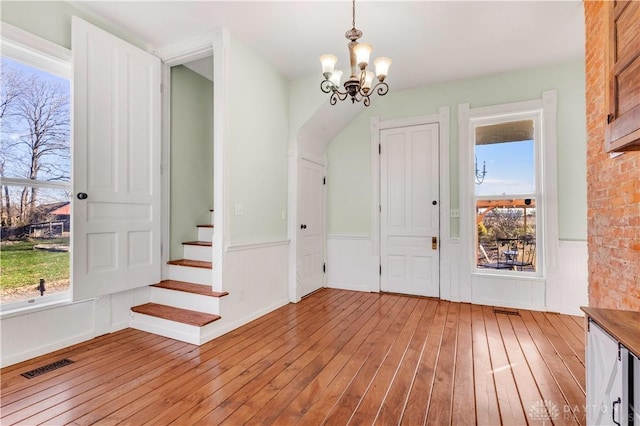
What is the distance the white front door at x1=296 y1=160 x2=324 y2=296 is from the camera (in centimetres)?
425

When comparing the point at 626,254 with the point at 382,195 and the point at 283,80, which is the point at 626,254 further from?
the point at 283,80

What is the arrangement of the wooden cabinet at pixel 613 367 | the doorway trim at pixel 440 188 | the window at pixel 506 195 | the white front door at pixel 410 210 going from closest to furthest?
the wooden cabinet at pixel 613 367 → the window at pixel 506 195 → the doorway trim at pixel 440 188 → the white front door at pixel 410 210

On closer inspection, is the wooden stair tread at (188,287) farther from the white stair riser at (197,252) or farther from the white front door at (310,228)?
the white front door at (310,228)

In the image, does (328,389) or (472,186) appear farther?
(472,186)

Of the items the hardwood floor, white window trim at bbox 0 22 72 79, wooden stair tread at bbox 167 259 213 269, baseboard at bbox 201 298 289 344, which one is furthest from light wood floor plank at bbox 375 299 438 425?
white window trim at bbox 0 22 72 79

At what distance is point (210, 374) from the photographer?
2.22 metres

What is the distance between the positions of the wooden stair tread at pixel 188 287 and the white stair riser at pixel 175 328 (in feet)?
0.89

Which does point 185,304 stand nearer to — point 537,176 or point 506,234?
point 506,234

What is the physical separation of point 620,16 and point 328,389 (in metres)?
2.60

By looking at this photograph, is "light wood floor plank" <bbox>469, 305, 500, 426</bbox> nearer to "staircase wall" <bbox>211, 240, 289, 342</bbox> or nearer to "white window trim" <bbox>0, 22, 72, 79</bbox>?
"staircase wall" <bbox>211, 240, 289, 342</bbox>

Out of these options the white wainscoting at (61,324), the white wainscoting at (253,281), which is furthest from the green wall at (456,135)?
the white wainscoting at (61,324)

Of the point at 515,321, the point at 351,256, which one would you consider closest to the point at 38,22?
the point at 351,256

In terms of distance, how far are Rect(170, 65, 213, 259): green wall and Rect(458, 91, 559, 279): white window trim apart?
3494 mm

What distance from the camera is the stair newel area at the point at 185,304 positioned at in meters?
2.80
